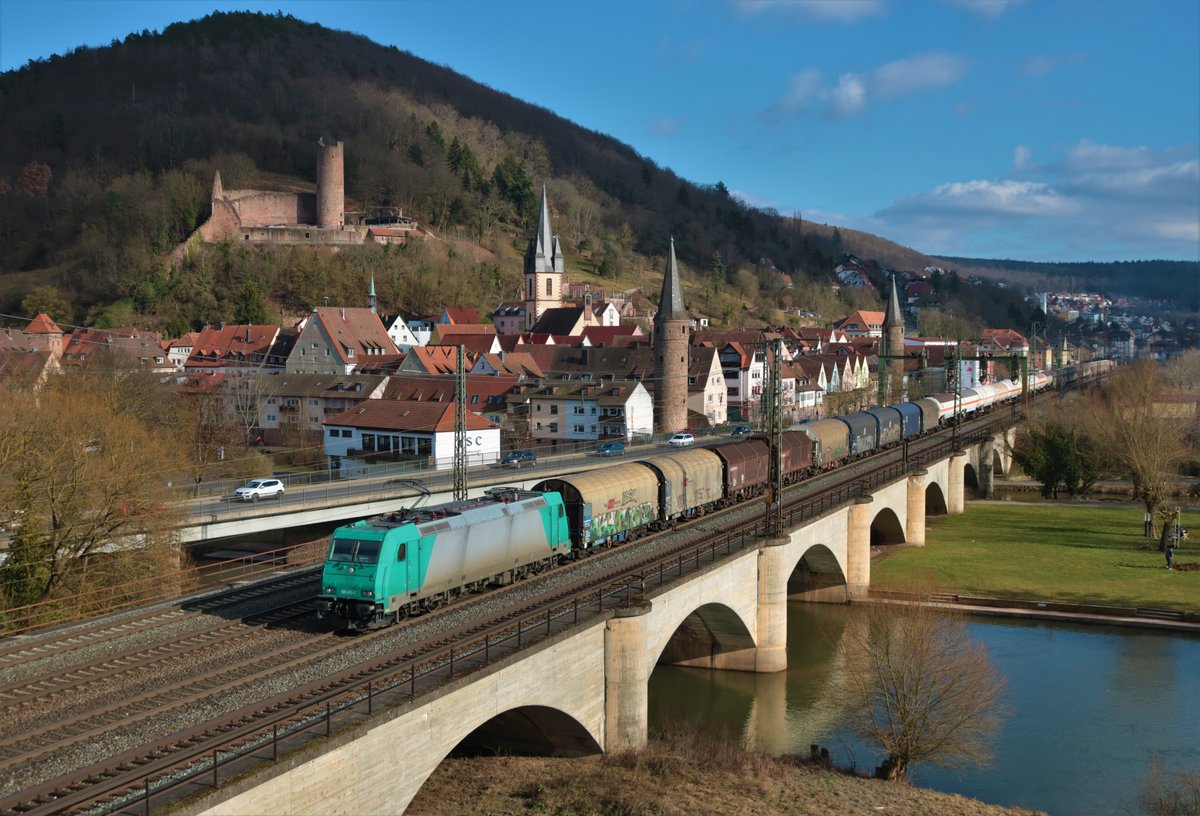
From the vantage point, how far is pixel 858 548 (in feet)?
160

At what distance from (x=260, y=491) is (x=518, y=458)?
18.4 metres

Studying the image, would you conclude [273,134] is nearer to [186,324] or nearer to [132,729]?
[186,324]

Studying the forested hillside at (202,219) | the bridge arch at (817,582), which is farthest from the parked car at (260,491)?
the forested hillside at (202,219)

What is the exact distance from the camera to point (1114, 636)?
4328cm

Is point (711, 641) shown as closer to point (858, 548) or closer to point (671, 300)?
point (858, 548)

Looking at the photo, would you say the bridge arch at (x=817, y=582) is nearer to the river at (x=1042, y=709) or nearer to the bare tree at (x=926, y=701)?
the river at (x=1042, y=709)

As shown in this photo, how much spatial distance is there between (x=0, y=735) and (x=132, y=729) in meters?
2.27

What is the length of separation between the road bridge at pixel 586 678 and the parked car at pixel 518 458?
1970 centimetres

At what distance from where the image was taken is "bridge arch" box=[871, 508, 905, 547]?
57.6 metres

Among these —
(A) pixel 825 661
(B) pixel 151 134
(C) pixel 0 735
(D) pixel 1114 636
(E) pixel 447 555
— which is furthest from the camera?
(B) pixel 151 134

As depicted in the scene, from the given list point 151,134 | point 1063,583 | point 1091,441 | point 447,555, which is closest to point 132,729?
point 447,555

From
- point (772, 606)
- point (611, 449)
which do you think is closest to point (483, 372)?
point (611, 449)

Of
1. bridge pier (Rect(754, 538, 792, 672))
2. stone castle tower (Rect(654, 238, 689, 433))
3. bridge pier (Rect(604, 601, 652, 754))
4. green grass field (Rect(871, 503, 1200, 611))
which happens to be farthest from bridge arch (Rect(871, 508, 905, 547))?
bridge pier (Rect(604, 601, 652, 754))

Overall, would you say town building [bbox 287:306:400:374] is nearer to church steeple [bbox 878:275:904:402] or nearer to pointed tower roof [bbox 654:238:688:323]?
pointed tower roof [bbox 654:238:688:323]
